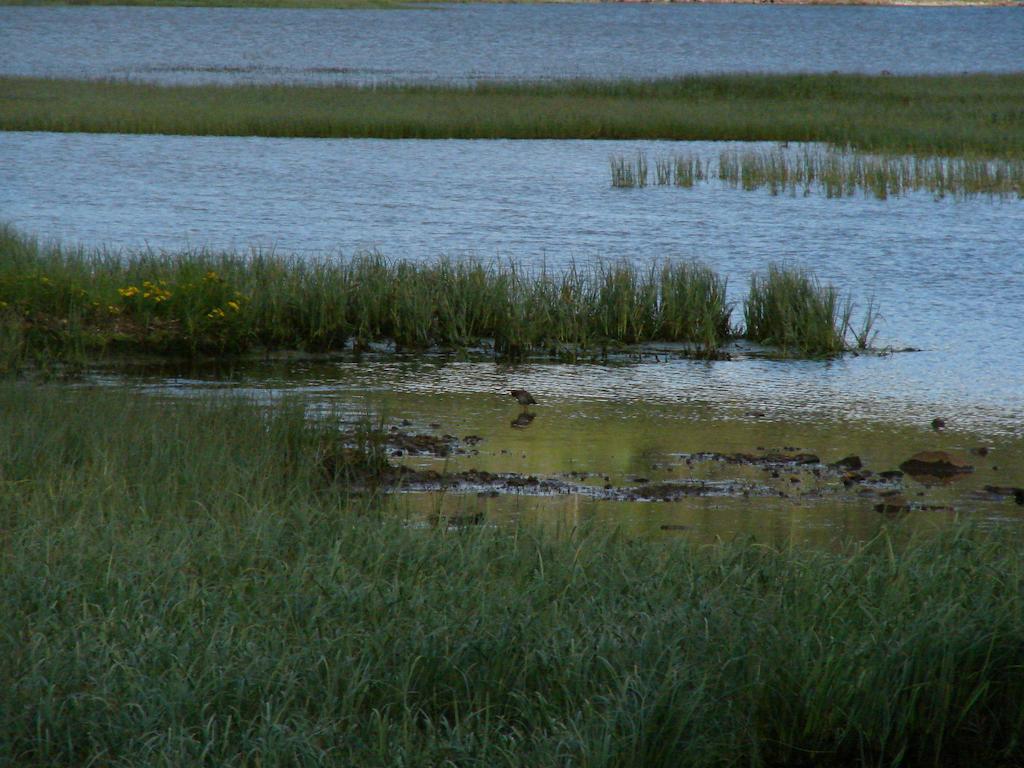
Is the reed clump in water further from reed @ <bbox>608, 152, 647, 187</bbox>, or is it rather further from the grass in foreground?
reed @ <bbox>608, 152, 647, 187</bbox>

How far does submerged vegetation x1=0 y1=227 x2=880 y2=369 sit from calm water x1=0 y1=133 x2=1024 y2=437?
91cm

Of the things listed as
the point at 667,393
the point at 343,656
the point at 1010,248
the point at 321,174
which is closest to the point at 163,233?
the point at 321,174

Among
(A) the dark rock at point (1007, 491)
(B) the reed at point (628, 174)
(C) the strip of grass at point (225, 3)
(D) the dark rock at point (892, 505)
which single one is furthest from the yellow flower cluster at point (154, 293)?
(C) the strip of grass at point (225, 3)

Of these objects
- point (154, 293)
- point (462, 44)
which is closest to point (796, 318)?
point (154, 293)

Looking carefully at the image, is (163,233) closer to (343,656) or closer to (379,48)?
(343,656)

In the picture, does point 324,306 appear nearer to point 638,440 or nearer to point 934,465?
point 638,440

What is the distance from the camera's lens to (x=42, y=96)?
44375mm

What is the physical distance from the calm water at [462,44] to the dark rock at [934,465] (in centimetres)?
5354

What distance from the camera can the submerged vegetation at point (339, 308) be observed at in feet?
45.3

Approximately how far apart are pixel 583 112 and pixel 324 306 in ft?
91.7

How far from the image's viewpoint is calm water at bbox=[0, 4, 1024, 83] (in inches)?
3031

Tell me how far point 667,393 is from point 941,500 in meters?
3.79

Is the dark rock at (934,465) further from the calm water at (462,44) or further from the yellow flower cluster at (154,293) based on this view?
the calm water at (462,44)

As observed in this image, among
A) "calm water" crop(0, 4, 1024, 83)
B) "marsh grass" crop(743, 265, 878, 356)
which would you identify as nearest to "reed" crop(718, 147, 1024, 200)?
"marsh grass" crop(743, 265, 878, 356)
